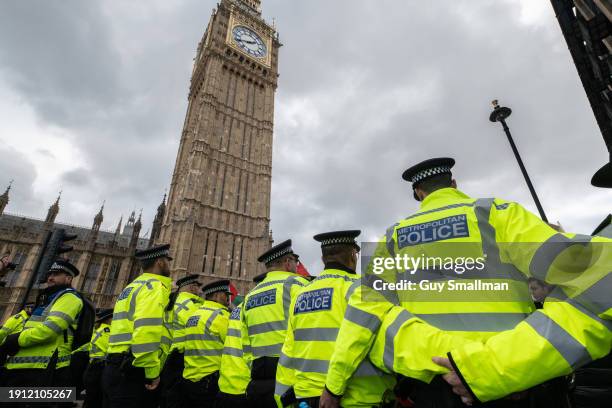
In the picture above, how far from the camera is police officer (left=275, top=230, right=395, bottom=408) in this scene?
7.13 ft

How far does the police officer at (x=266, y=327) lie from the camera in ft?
9.43

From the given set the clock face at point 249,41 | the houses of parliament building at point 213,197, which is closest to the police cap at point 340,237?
the houses of parliament building at point 213,197

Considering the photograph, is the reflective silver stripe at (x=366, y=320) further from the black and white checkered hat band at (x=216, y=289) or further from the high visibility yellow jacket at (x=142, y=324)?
the black and white checkered hat band at (x=216, y=289)

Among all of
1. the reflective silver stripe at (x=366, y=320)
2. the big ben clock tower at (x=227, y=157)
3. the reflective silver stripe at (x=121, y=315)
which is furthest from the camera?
the big ben clock tower at (x=227, y=157)

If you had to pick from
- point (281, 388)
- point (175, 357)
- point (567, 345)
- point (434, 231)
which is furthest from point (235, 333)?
point (567, 345)

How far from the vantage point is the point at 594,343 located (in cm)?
105

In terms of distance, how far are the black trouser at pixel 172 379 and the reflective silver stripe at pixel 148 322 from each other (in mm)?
1960

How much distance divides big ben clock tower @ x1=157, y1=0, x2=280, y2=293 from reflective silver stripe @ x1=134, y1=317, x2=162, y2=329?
24.1 metres

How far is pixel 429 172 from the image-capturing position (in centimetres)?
200

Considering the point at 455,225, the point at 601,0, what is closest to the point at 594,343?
the point at 455,225

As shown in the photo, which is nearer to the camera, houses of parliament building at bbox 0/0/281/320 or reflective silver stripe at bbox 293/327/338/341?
reflective silver stripe at bbox 293/327/338/341

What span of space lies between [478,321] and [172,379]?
5.06m

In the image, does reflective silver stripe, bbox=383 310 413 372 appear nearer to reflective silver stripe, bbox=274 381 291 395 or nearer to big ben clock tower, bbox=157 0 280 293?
reflective silver stripe, bbox=274 381 291 395

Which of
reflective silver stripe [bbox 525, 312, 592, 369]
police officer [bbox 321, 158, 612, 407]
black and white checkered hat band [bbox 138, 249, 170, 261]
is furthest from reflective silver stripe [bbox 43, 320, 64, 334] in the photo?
reflective silver stripe [bbox 525, 312, 592, 369]
